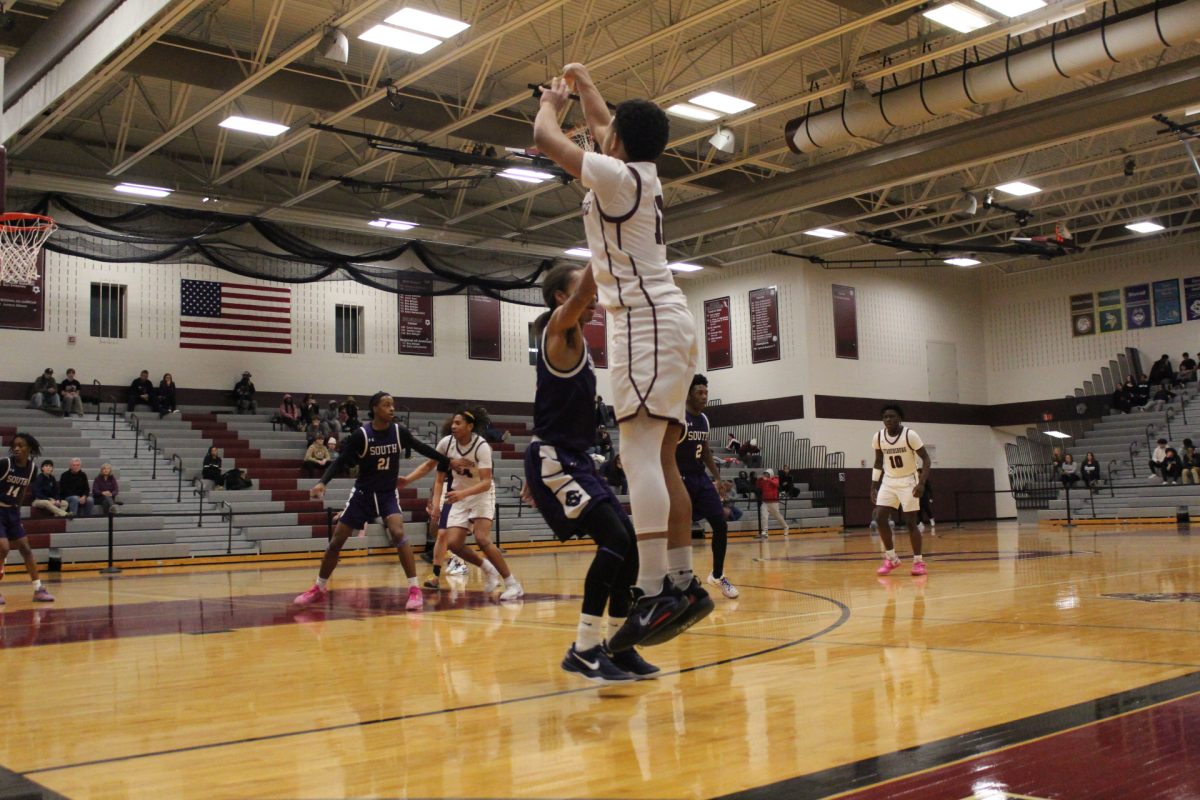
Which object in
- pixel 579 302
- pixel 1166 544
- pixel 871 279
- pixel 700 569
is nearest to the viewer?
pixel 579 302

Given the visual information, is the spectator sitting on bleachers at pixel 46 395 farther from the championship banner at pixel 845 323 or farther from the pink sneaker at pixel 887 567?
the championship banner at pixel 845 323

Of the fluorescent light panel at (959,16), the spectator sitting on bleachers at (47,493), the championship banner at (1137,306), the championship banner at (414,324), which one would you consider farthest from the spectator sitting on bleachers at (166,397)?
the championship banner at (1137,306)

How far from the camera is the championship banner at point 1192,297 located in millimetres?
31625

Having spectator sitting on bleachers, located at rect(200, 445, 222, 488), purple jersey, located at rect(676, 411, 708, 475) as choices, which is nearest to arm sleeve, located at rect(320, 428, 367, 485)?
purple jersey, located at rect(676, 411, 708, 475)

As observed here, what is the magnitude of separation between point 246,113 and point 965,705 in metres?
21.3

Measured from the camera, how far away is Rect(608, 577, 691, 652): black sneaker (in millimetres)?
4285

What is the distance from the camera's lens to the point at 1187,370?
31188mm

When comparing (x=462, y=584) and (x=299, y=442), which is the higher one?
(x=299, y=442)

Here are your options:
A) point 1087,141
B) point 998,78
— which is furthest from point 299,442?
point 1087,141

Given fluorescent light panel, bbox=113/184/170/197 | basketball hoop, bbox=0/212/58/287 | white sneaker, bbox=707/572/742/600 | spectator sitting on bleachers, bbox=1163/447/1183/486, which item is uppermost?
fluorescent light panel, bbox=113/184/170/197

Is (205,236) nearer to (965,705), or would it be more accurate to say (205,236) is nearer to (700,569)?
(700,569)

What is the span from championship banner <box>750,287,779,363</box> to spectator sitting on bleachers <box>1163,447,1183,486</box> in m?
11.0

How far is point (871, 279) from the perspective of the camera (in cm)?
3388

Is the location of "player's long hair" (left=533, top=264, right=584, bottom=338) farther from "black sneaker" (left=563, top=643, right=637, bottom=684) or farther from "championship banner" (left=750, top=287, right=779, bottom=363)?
"championship banner" (left=750, top=287, right=779, bottom=363)
